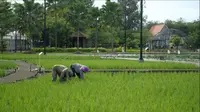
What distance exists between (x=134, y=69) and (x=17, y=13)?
29.3 metres

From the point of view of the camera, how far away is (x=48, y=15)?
52531 millimetres

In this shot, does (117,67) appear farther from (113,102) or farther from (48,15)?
(48,15)

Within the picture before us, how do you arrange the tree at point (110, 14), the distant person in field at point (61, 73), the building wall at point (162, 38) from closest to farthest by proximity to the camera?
the distant person in field at point (61, 73) → the tree at point (110, 14) → the building wall at point (162, 38)

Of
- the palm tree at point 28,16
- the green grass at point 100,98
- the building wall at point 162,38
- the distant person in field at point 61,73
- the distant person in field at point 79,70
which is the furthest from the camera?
the building wall at point 162,38

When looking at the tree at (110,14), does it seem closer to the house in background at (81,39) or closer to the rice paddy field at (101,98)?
the house in background at (81,39)

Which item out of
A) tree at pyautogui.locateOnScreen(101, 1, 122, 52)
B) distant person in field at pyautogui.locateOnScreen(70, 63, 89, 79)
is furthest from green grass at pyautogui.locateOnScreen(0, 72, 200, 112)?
tree at pyautogui.locateOnScreen(101, 1, 122, 52)

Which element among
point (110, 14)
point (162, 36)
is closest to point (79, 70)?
point (110, 14)

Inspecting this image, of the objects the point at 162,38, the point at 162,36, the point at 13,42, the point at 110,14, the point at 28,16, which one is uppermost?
the point at 110,14

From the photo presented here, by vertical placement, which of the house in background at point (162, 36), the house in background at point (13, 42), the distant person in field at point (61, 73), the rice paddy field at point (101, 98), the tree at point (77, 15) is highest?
the tree at point (77, 15)

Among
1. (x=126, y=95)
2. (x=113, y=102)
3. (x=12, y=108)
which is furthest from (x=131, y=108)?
(x=12, y=108)

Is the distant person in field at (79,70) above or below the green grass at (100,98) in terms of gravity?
above

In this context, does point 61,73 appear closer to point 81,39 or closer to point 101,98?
point 101,98

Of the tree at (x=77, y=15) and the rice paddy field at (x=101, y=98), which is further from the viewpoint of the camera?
the tree at (x=77, y=15)

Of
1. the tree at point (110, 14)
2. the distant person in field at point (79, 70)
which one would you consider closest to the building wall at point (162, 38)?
the tree at point (110, 14)
